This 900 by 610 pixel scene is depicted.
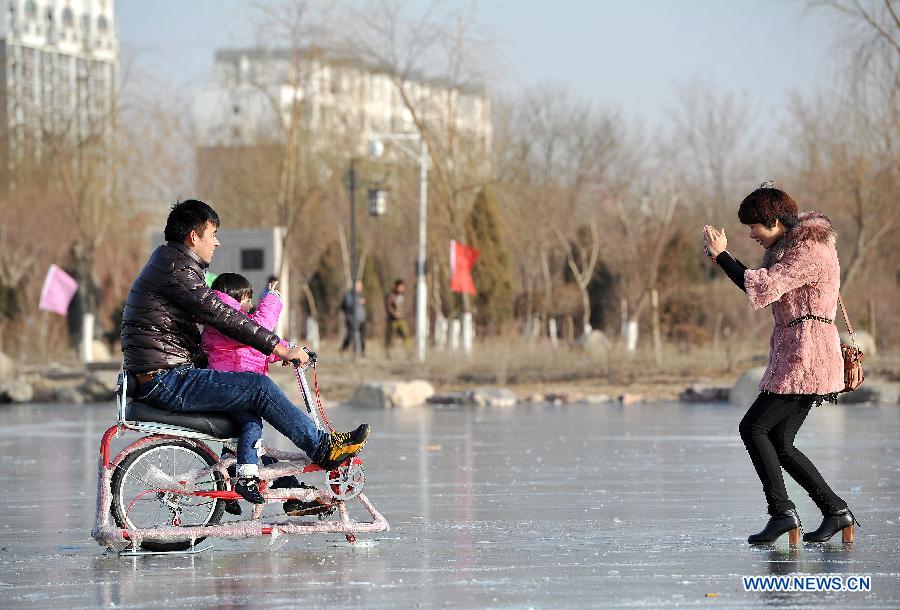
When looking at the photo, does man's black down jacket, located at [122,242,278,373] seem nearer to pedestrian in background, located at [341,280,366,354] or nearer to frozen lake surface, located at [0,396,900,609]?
frozen lake surface, located at [0,396,900,609]

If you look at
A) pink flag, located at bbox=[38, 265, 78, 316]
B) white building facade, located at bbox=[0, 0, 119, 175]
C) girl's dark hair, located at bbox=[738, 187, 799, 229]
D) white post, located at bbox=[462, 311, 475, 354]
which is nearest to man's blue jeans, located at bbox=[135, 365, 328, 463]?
girl's dark hair, located at bbox=[738, 187, 799, 229]

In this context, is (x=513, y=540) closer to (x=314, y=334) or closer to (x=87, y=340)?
(x=87, y=340)

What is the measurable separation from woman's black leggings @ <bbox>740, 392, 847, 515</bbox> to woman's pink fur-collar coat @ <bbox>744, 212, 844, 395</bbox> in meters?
0.12

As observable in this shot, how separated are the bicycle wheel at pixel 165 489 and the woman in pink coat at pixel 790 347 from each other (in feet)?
9.58

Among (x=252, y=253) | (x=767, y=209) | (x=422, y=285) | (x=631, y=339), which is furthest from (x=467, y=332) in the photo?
(x=767, y=209)

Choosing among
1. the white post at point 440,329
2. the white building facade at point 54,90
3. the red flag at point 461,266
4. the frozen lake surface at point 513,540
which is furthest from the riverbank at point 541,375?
the white building facade at point 54,90

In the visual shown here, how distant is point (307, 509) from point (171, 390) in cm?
98

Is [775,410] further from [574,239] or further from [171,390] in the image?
[574,239]

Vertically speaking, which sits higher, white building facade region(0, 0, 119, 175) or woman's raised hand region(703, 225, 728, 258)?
white building facade region(0, 0, 119, 175)

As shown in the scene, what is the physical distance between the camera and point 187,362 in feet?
28.6

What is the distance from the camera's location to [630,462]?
14133mm

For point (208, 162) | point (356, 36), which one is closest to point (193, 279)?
point (356, 36)

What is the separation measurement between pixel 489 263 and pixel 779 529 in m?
35.1

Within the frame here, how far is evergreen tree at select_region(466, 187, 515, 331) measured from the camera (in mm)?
43469
